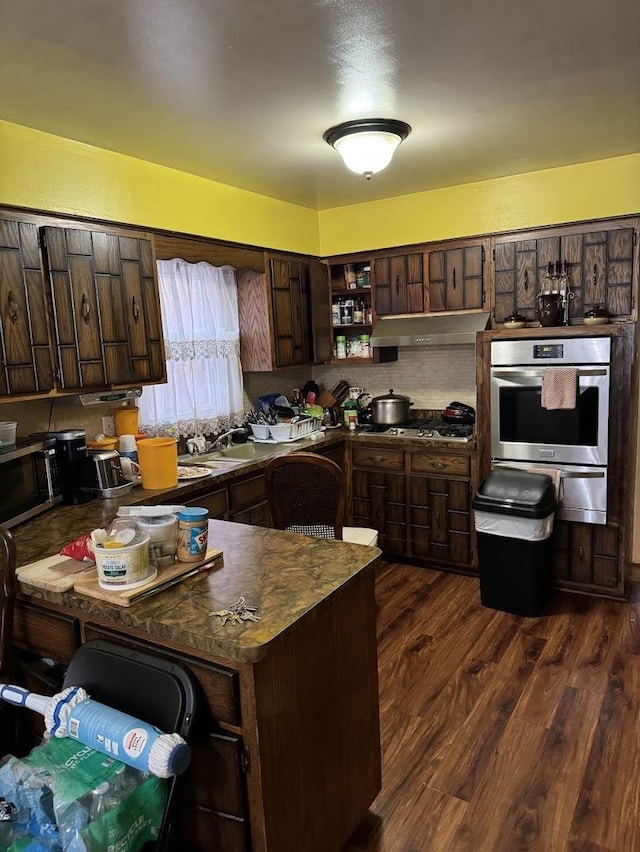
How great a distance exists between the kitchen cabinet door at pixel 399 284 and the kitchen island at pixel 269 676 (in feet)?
8.55

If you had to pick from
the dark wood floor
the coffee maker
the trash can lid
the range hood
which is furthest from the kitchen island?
the range hood

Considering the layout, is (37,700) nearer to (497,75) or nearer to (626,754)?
(626,754)

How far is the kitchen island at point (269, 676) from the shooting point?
1.39 m

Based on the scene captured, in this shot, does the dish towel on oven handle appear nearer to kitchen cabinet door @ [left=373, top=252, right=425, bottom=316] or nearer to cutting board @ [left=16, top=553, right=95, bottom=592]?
kitchen cabinet door @ [left=373, top=252, right=425, bottom=316]

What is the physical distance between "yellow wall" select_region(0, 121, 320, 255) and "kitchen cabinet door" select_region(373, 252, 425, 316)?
2.25ft

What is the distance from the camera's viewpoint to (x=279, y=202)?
411cm

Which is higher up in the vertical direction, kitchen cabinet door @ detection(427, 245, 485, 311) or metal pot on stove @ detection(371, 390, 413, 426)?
kitchen cabinet door @ detection(427, 245, 485, 311)

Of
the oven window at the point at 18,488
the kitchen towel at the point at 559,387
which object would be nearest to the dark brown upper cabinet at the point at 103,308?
the oven window at the point at 18,488

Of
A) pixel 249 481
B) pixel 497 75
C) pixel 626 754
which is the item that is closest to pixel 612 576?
pixel 626 754

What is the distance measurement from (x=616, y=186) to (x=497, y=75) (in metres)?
1.60

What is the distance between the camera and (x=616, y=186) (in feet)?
11.2

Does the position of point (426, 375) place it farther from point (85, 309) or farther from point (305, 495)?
point (85, 309)

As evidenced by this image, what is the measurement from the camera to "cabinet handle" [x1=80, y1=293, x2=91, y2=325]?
2.75 meters

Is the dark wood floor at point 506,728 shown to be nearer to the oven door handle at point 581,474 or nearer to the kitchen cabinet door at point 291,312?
the oven door handle at point 581,474
